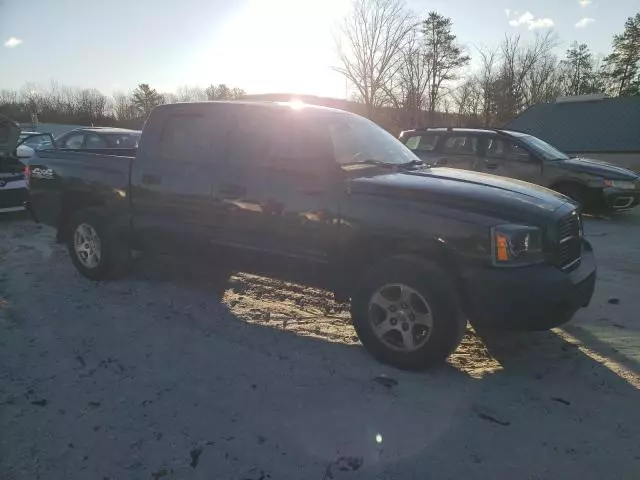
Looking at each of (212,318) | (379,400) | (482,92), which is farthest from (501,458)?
(482,92)

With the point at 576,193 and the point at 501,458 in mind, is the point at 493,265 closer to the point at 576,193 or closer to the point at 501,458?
the point at 501,458

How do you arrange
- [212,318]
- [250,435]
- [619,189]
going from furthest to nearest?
1. [619,189]
2. [212,318]
3. [250,435]

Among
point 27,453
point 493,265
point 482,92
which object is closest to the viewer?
point 27,453

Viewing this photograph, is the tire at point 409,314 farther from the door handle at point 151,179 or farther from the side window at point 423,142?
the side window at point 423,142

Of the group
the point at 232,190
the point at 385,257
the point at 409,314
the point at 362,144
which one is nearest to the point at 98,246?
the point at 232,190

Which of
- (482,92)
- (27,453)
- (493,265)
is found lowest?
(27,453)

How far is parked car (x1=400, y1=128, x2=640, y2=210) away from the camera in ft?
29.9

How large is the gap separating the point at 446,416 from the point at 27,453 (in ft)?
7.46

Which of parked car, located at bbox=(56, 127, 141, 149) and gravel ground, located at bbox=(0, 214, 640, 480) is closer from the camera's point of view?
gravel ground, located at bbox=(0, 214, 640, 480)

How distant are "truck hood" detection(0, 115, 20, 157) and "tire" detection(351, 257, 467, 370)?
8255 millimetres

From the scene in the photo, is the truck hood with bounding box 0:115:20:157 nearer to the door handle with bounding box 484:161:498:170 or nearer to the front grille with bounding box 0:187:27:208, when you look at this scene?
the front grille with bounding box 0:187:27:208

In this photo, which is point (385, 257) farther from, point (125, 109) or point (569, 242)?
point (125, 109)

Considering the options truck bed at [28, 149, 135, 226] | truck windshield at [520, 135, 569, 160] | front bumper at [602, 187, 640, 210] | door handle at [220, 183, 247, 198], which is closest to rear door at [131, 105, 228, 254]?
door handle at [220, 183, 247, 198]

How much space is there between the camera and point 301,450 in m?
2.43
